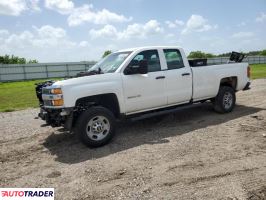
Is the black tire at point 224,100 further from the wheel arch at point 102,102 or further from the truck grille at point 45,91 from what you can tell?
the truck grille at point 45,91

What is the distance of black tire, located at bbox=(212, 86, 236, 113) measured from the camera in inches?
359

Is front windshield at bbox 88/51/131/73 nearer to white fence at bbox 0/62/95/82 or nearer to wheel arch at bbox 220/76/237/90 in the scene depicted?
wheel arch at bbox 220/76/237/90

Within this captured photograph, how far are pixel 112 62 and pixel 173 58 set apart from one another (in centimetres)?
160

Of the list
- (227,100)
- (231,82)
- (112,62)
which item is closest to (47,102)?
(112,62)

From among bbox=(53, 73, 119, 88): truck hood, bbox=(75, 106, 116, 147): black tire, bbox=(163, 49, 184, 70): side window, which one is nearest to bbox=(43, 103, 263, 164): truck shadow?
bbox=(75, 106, 116, 147): black tire

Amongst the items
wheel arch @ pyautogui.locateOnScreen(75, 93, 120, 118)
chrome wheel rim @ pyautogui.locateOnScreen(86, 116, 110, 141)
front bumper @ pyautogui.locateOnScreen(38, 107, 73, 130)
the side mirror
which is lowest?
chrome wheel rim @ pyautogui.locateOnScreen(86, 116, 110, 141)

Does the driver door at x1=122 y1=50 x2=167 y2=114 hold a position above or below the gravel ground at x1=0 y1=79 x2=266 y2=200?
above

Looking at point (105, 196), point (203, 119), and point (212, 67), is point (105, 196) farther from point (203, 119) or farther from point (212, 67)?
point (212, 67)

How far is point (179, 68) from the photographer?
800 centimetres

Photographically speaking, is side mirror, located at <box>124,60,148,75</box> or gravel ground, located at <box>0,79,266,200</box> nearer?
gravel ground, located at <box>0,79,266,200</box>

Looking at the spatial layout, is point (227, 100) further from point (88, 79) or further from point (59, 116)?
point (59, 116)

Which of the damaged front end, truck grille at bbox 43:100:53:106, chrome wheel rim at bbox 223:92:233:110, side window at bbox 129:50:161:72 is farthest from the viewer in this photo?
chrome wheel rim at bbox 223:92:233:110

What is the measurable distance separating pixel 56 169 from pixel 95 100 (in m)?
1.88

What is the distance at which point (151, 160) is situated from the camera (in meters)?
5.57
